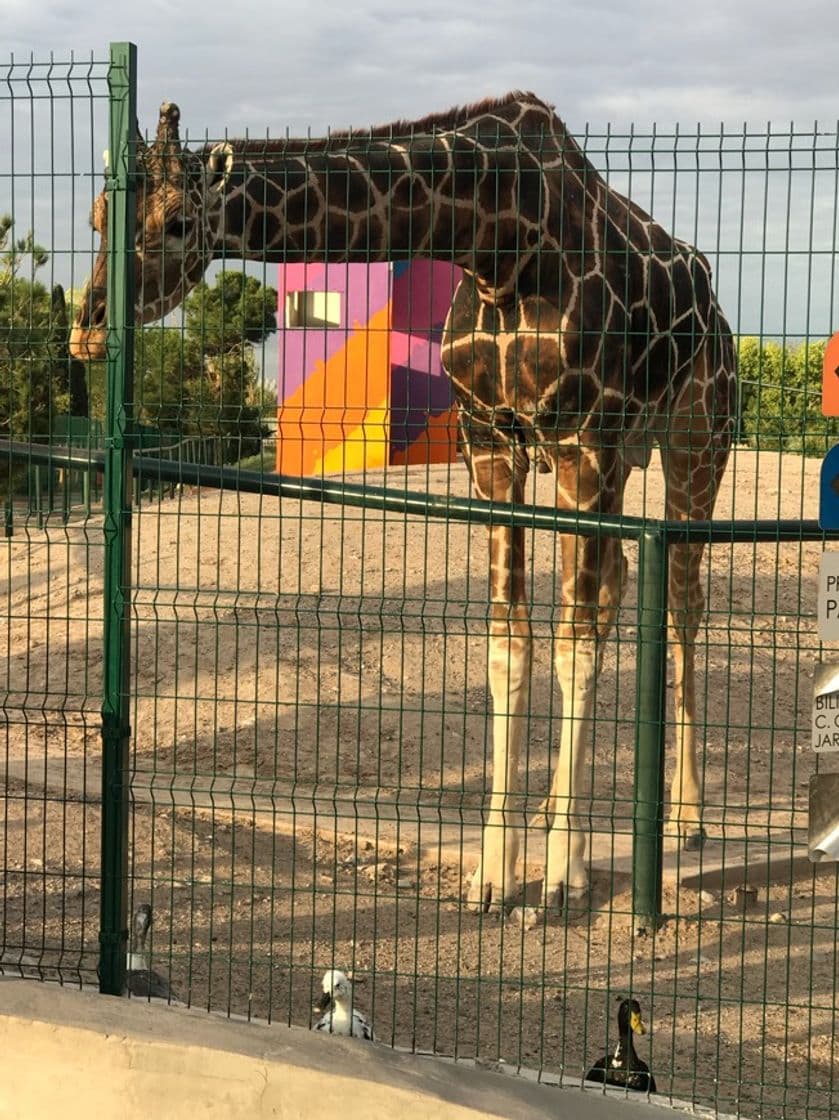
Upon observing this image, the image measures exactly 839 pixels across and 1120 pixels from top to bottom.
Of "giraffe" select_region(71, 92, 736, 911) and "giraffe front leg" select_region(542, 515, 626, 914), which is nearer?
"giraffe" select_region(71, 92, 736, 911)

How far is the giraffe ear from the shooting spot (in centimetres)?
555

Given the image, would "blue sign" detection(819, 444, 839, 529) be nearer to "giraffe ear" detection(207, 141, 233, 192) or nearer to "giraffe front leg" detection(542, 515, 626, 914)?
"giraffe front leg" detection(542, 515, 626, 914)

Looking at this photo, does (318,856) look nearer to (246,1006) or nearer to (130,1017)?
(246,1006)

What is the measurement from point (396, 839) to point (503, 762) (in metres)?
0.52

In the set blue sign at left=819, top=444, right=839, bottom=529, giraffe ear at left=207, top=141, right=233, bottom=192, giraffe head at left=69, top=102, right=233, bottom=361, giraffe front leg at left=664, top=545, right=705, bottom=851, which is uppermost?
giraffe ear at left=207, top=141, right=233, bottom=192

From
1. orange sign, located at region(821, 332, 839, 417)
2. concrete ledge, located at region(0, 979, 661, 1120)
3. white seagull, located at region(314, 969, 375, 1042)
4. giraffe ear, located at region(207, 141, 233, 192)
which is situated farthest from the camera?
giraffe ear, located at region(207, 141, 233, 192)

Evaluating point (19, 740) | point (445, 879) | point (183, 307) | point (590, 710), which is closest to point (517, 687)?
point (590, 710)

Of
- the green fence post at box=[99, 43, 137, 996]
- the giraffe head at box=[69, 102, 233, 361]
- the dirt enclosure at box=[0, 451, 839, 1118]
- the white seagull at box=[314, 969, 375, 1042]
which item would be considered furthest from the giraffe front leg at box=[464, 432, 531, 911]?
the green fence post at box=[99, 43, 137, 996]

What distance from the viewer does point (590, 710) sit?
21.6ft

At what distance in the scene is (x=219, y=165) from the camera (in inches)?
221

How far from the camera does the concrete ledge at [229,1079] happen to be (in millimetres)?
4293

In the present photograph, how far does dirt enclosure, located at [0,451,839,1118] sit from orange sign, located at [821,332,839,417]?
0.69m

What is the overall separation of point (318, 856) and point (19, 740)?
266 centimetres

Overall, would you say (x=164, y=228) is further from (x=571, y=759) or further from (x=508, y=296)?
(x=571, y=759)
